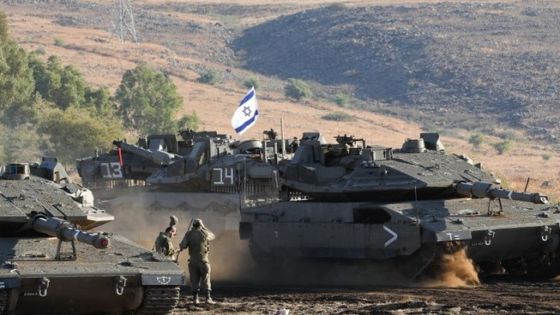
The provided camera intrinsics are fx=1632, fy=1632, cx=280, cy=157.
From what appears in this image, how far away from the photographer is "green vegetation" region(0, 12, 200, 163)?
54.4 meters

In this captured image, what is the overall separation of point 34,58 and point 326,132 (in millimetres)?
14443

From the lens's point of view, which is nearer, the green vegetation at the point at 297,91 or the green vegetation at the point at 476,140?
the green vegetation at the point at 476,140

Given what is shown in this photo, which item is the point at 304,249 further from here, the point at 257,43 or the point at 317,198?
the point at 257,43

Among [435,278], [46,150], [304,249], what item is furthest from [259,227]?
[46,150]

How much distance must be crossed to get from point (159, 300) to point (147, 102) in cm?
4793

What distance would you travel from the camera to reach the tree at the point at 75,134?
5400 centimetres

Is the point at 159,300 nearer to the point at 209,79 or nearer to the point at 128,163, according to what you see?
the point at 128,163

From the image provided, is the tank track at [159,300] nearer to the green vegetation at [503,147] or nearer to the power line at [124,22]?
the green vegetation at [503,147]

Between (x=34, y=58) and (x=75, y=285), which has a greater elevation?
(x=34, y=58)

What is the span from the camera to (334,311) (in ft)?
68.4

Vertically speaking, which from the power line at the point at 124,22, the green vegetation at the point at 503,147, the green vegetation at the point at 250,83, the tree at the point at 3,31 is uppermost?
the power line at the point at 124,22

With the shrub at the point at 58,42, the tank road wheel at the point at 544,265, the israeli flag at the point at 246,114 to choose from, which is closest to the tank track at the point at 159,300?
the tank road wheel at the point at 544,265

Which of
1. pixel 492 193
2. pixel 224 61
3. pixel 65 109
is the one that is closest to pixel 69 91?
pixel 65 109

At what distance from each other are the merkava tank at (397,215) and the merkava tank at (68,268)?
665cm
